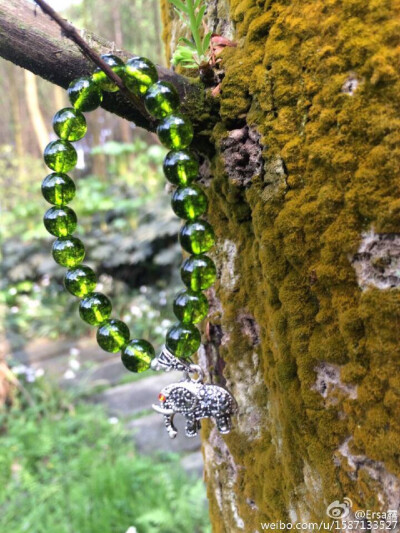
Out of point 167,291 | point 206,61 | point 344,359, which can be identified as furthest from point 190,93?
point 167,291

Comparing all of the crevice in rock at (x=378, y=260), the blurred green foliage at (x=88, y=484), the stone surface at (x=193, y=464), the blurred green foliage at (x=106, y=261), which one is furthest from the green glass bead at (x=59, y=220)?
the blurred green foliage at (x=106, y=261)

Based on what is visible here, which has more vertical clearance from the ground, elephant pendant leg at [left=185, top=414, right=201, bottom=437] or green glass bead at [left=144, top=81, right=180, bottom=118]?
green glass bead at [left=144, top=81, right=180, bottom=118]

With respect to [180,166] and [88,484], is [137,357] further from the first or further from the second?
[88,484]

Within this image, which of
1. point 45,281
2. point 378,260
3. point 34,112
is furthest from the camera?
point 34,112

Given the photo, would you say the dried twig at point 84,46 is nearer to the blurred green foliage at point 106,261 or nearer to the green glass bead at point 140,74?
the green glass bead at point 140,74

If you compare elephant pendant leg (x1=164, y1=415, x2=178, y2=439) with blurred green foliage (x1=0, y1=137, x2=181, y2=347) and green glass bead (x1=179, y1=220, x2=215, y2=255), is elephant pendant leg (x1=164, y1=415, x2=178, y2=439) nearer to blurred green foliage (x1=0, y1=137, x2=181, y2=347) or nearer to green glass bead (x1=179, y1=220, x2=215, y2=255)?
green glass bead (x1=179, y1=220, x2=215, y2=255)

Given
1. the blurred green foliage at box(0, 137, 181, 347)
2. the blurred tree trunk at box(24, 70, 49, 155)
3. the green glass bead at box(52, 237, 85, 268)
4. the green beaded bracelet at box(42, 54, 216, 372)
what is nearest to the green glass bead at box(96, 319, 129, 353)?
the green beaded bracelet at box(42, 54, 216, 372)

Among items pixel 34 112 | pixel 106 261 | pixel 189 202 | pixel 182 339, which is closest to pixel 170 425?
pixel 182 339
